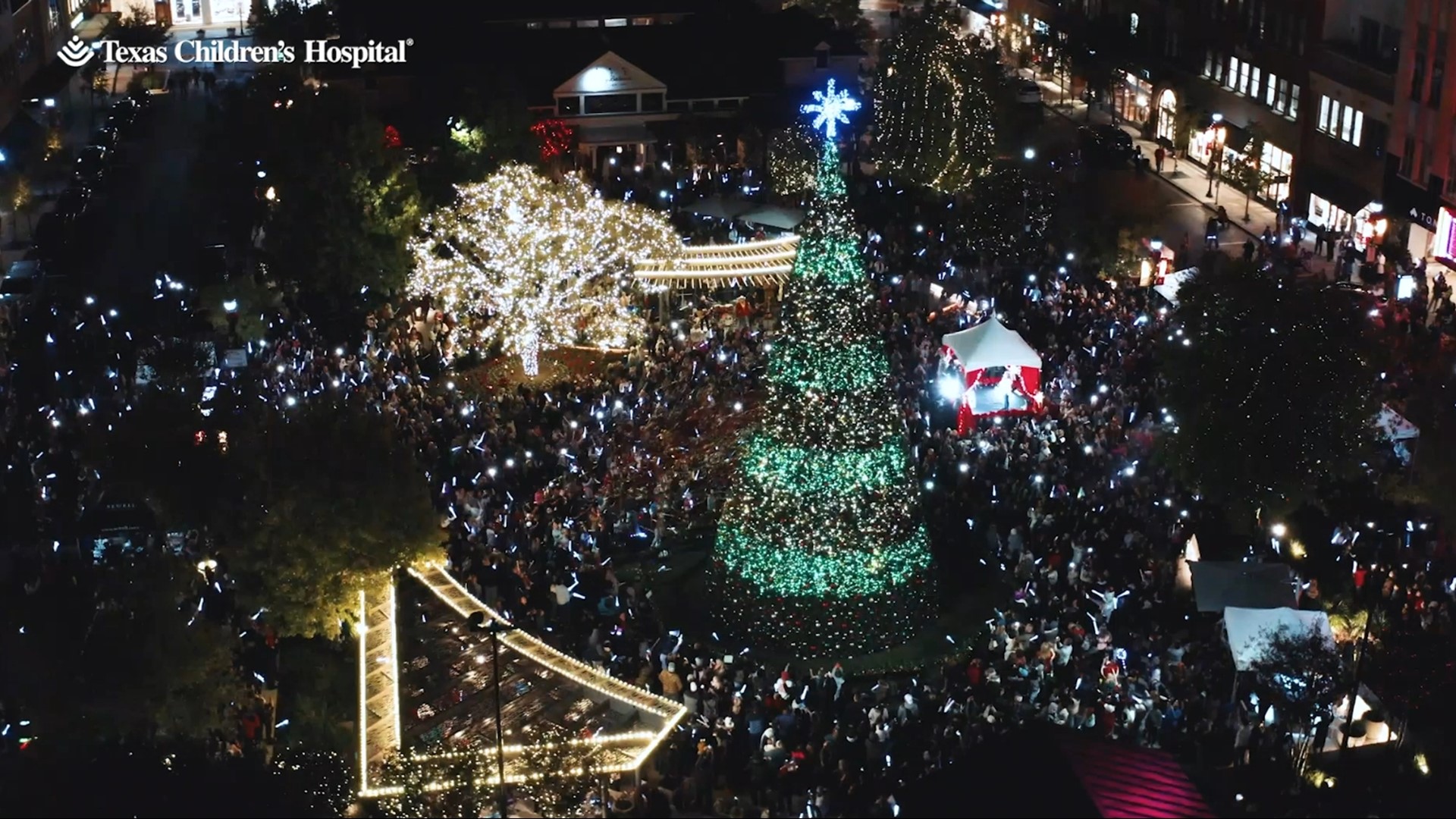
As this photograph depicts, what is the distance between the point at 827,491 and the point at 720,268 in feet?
48.7

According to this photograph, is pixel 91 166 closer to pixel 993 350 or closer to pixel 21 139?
pixel 21 139

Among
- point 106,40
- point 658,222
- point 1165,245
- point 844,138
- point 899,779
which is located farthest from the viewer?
point 106,40

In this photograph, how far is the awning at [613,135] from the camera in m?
54.8

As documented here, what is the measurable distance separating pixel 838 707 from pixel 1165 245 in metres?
25.0

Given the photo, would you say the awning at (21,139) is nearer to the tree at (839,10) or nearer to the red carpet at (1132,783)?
the tree at (839,10)

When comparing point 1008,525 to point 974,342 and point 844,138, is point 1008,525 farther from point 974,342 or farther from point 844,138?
point 844,138

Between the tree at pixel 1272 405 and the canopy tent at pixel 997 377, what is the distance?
4.48 m

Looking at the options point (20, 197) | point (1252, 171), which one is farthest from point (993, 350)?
point (20, 197)

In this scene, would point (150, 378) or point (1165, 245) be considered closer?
point (150, 378)

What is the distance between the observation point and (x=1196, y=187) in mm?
53844

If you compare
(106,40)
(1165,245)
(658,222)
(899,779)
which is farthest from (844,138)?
(899,779)

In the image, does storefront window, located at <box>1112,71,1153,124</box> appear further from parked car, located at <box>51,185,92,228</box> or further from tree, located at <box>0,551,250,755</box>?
tree, located at <box>0,551,250,755</box>

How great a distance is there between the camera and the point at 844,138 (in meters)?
54.9

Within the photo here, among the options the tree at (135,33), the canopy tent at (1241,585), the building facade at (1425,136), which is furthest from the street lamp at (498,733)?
the tree at (135,33)
